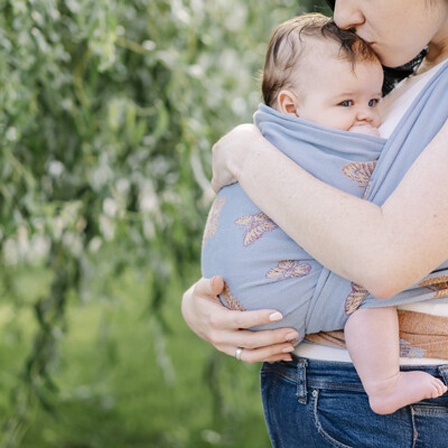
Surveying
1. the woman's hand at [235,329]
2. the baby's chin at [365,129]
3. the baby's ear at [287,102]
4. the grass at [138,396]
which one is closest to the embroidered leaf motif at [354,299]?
the woman's hand at [235,329]

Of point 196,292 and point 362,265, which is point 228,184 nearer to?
point 196,292

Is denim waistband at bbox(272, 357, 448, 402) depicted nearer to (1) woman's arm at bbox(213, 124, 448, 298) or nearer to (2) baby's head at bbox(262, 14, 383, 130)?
(1) woman's arm at bbox(213, 124, 448, 298)

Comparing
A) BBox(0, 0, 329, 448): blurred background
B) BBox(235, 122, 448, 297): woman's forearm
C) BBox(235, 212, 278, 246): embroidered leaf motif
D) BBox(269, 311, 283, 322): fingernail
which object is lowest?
BBox(0, 0, 329, 448): blurred background

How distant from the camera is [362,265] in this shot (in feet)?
4.61

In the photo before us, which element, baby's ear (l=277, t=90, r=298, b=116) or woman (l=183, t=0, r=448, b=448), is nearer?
Answer: woman (l=183, t=0, r=448, b=448)

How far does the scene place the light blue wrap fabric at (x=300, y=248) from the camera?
4.88 feet

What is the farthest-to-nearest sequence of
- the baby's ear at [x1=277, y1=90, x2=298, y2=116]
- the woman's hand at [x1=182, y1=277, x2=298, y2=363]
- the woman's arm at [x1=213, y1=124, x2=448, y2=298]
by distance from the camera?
the baby's ear at [x1=277, y1=90, x2=298, y2=116] < the woman's hand at [x1=182, y1=277, x2=298, y2=363] < the woman's arm at [x1=213, y1=124, x2=448, y2=298]

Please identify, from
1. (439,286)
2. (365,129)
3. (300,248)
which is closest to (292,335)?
(300,248)

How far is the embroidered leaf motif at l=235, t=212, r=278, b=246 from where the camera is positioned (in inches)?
62.1

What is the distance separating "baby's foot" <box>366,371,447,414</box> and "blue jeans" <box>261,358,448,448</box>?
0.11ft

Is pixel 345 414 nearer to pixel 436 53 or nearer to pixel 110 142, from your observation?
pixel 436 53

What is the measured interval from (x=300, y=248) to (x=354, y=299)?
0.12m

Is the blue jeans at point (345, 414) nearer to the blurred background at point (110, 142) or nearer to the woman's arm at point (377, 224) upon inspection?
the woman's arm at point (377, 224)

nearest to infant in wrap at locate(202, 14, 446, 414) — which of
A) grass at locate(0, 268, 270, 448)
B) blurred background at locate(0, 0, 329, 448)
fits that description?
blurred background at locate(0, 0, 329, 448)
